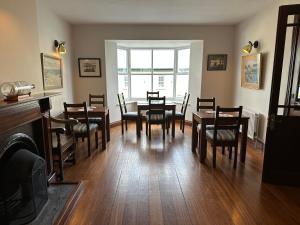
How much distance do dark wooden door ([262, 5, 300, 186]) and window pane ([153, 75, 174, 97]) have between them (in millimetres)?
3933

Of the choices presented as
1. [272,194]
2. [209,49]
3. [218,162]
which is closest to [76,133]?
[218,162]

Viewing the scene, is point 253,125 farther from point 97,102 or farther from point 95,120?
point 97,102

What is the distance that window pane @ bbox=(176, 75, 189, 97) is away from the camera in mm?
6213

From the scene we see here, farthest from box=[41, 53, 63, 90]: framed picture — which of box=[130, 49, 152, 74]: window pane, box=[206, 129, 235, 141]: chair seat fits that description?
box=[206, 129, 235, 141]: chair seat

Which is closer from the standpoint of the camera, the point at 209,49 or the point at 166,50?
the point at 209,49

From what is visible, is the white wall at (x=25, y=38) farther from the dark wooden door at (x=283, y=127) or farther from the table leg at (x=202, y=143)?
the dark wooden door at (x=283, y=127)

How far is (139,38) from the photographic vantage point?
507 cm

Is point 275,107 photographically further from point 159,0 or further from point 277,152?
point 159,0

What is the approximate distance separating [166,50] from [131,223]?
5.34 m

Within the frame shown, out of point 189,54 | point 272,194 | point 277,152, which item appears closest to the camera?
point 272,194

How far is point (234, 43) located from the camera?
512 centimetres

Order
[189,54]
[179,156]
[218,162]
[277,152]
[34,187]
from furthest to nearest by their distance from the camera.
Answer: [189,54] → [179,156] → [218,162] → [277,152] → [34,187]

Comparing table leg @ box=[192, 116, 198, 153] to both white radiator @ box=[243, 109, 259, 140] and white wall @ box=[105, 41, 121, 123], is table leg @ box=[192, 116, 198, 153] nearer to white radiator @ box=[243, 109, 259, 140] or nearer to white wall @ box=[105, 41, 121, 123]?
white radiator @ box=[243, 109, 259, 140]

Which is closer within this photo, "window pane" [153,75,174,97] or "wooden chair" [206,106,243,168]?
"wooden chair" [206,106,243,168]
